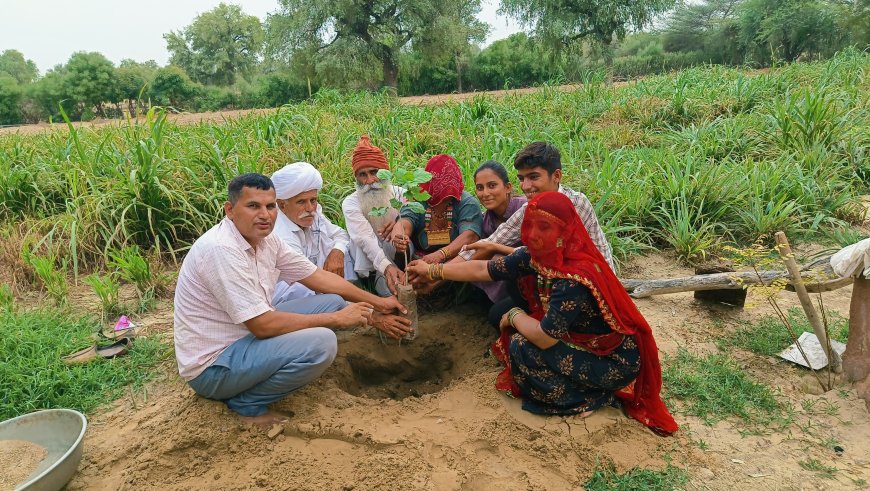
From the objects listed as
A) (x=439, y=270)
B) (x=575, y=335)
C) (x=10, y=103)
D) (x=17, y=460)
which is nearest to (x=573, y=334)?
(x=575, y=335)

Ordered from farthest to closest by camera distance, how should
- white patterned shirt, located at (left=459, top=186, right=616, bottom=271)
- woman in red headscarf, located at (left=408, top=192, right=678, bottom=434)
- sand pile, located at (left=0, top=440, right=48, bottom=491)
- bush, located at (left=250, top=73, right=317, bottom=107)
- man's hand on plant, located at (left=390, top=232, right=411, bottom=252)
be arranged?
bush, located at (left=250, top=73, right=317, bottom=107) < man's hand on plant, located at (left=390, top=232, right=411, bottom=252) < white patterned shirt, located at (left=459, top=186, right=616, bottom=271) < woman in red headscarf, located at (left=408, top=192, right=678, bottom=434) < sand pile, located at (left=0, top=440, right=48, bottom=491)

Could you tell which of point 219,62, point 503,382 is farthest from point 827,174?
point 219,62

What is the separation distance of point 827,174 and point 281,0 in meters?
20.0

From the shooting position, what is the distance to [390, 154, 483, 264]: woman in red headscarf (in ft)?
10.9

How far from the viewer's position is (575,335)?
2355 mm

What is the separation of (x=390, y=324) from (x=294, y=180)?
1002 millimetres

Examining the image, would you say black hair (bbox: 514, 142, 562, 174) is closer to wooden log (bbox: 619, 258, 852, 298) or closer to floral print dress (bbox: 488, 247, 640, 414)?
floral print dress (bbox: 488, 247, 640, 414)

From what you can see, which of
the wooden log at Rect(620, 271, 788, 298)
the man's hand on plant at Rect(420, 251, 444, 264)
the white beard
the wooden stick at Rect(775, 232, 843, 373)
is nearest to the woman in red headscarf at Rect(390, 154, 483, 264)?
the man's hand on plant at Rect(420, 251, 444, 264)

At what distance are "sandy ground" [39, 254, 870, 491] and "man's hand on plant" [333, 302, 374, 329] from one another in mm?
409

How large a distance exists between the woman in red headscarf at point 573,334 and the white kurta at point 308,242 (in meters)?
1.28

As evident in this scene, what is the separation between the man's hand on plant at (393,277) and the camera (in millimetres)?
3197

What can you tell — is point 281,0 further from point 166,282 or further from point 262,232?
point 262,232

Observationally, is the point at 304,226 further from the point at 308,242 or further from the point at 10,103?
the point at 10,103

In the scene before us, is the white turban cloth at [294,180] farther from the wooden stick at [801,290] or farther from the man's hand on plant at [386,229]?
the wooden stick at [801,290]
